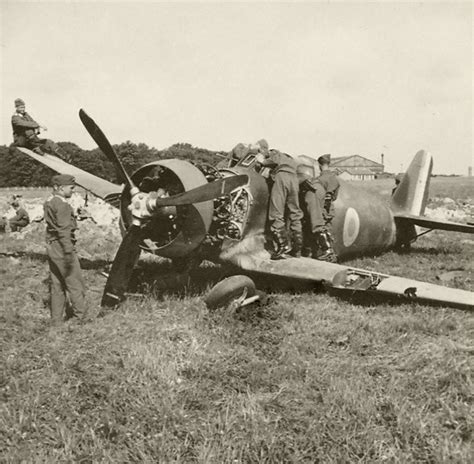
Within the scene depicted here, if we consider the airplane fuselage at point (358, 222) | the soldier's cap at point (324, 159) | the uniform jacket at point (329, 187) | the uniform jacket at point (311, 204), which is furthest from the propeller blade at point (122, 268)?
the soldier's cap at point (324, 159)

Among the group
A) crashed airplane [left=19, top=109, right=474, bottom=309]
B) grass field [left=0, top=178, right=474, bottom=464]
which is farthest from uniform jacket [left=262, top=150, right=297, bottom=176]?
grass field [left=0, top=178, right=474, bottom=464]

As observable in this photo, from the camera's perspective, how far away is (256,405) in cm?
415

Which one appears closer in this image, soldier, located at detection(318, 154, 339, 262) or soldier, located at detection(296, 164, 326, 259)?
soldier, located at detection(296, 164, 326, 259)

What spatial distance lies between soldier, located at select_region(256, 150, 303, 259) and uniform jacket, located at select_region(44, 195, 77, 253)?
305 centimetres

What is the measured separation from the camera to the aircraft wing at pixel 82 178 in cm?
966

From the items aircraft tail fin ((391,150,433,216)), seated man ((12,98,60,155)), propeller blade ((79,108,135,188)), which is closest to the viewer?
propeller blade ((79,108,135,188))

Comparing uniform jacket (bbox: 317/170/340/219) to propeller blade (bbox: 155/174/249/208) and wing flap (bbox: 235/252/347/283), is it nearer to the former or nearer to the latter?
wing flap (bbox: 235/252/347/283)

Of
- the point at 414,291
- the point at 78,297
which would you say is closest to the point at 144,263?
the point at 78,297

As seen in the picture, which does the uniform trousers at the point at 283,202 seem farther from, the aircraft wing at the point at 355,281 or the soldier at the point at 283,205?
the aircraft wing at the point at 355,281

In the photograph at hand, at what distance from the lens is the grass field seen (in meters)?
3.65

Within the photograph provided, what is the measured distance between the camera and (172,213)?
7000 millimetres

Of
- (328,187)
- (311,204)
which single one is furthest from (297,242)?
(328,187)

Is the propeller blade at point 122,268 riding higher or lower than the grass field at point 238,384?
higher

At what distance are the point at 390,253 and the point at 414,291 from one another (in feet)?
18.3
